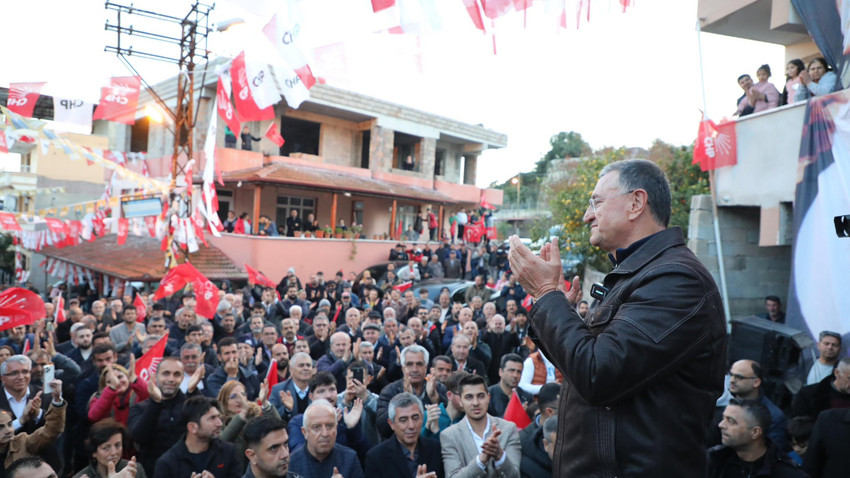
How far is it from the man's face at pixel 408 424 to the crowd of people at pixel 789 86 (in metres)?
6.40

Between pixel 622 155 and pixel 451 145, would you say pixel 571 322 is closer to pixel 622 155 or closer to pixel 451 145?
pixel 622 155

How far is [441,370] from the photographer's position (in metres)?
6.00

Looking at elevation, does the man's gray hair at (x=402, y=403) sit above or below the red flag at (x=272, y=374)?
above

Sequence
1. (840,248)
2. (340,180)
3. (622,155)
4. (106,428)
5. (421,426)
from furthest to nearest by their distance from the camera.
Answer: (340,180), (622,155), (840,248), (421,426), (106,428)

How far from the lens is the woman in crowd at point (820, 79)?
24.3 feet

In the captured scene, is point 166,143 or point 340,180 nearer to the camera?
point 340,180

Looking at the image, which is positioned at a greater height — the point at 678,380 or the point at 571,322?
the point at 571,322

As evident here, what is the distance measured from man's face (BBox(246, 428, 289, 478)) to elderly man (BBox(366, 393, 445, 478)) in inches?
30.4

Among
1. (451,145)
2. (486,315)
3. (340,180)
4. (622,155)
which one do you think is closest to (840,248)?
(486,315)

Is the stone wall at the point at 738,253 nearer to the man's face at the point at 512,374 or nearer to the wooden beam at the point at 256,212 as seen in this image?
the man's face at the point at 512,374

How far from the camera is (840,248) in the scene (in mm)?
6559

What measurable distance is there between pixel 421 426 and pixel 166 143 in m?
23.9

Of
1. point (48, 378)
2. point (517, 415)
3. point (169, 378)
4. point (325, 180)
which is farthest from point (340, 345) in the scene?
point (325, 180)

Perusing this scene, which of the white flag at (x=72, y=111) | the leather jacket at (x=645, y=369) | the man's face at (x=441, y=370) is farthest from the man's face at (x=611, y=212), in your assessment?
the white flag at (x=72, y=111)
